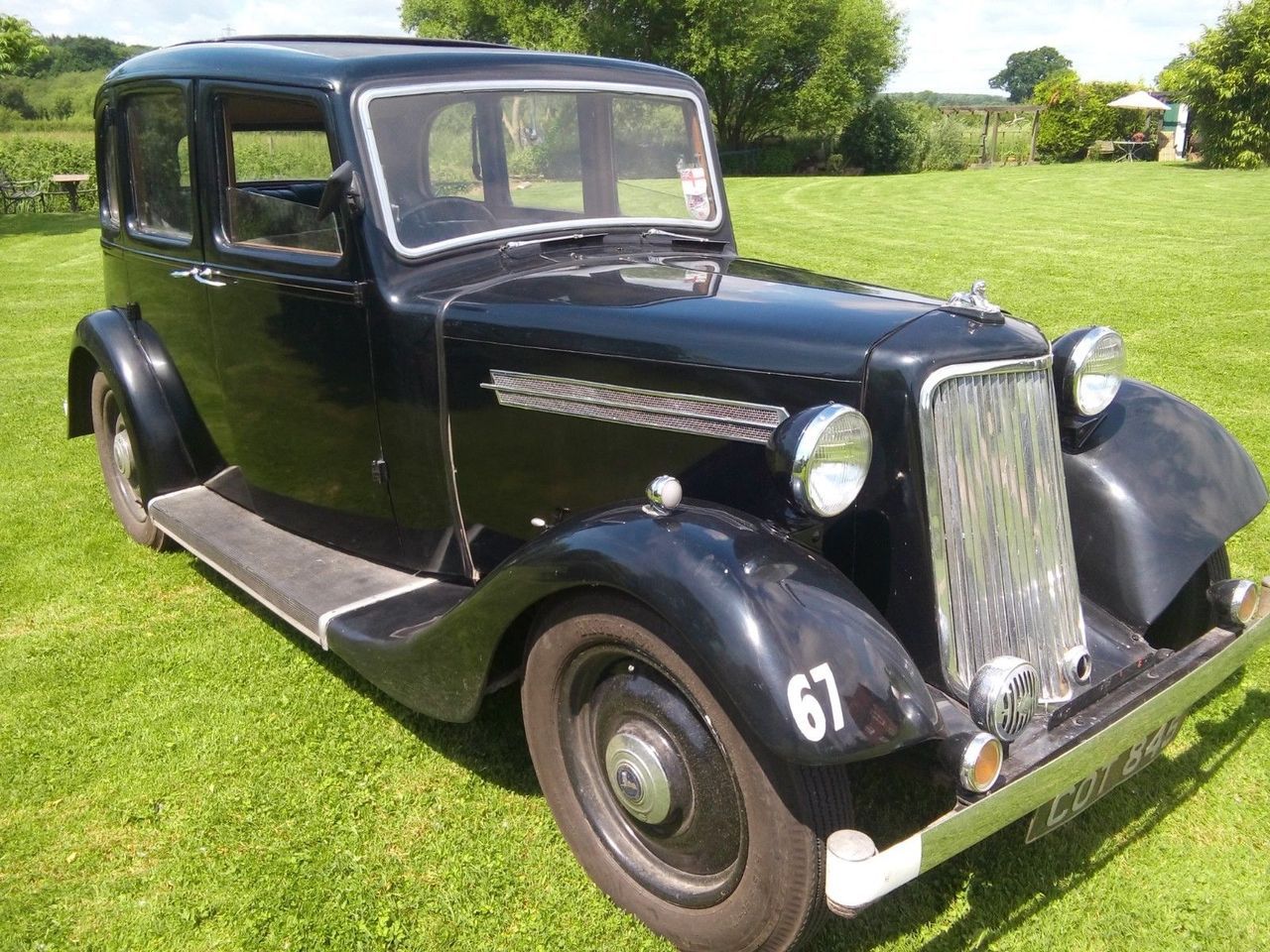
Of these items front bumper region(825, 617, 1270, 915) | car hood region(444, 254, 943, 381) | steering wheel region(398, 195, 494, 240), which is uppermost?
steering wheel region(398, 195, 494, 240)

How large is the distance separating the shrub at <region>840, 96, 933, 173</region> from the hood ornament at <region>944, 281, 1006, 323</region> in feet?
104

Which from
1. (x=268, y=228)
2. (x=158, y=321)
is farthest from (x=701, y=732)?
(x=158, y=321)

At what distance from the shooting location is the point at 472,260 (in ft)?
10.3

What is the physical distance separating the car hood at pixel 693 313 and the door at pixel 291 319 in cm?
53

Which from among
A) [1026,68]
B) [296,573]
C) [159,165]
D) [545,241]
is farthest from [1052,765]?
[1026,68]

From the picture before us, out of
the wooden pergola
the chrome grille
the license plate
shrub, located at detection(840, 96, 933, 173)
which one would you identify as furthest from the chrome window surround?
the wooden pergola

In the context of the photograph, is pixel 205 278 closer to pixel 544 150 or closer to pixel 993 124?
pixel 544 150

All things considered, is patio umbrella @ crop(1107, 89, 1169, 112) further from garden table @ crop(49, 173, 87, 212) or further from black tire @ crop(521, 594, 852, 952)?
black tire @ crop(521, 594, 852, 952)

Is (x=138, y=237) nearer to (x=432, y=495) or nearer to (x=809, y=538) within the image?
(x=432, y=495)

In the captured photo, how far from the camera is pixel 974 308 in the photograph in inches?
96.6

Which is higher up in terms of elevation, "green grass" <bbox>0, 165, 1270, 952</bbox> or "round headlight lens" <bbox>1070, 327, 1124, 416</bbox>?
"round headlight lens" <bbox>1070, 327, 1124, 416</bbox>

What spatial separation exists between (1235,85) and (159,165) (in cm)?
2854

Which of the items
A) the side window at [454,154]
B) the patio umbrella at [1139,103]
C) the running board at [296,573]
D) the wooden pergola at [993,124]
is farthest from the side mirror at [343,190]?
the patio umbrella at [1139,103]

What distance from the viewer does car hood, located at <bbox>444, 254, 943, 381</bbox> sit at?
2.37 meters
